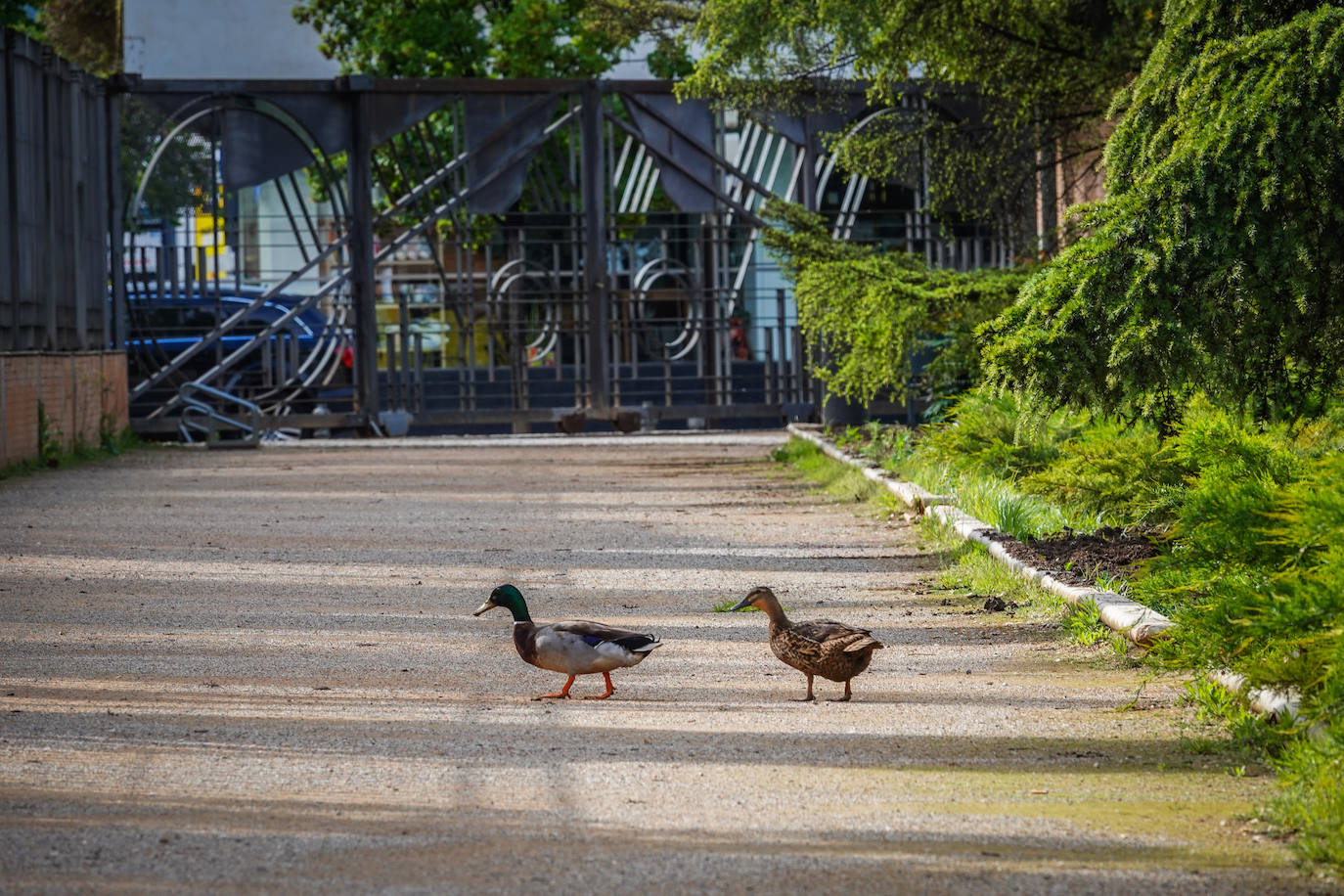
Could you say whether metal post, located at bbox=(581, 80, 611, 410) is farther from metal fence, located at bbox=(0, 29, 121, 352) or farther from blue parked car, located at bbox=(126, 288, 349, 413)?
metal fence, located at bbox=(0, 29, 121, 352)

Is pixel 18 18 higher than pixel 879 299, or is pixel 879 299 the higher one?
pixel 18 18

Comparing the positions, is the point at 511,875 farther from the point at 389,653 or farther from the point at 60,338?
the point at 60,338

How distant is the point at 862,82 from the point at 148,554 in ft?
45.7

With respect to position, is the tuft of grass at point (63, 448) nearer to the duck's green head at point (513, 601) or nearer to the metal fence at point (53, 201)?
the metal fence at point (53, 201)

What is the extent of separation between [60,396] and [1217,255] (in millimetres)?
14143

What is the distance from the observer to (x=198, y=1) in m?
30.4

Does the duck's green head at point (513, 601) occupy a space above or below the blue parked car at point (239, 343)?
below

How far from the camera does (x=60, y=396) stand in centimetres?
1912

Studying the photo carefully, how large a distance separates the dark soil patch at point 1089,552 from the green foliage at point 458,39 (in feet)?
66.0

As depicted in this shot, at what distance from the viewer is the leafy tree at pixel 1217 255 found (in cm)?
816

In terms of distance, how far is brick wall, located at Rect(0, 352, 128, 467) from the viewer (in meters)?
17.5

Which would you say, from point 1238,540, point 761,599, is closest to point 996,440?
point 1238,540

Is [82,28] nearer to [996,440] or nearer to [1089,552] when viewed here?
[996,440]

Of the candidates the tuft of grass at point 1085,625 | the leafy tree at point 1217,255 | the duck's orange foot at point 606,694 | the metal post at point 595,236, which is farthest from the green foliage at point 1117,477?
the metal post at point 595,236
